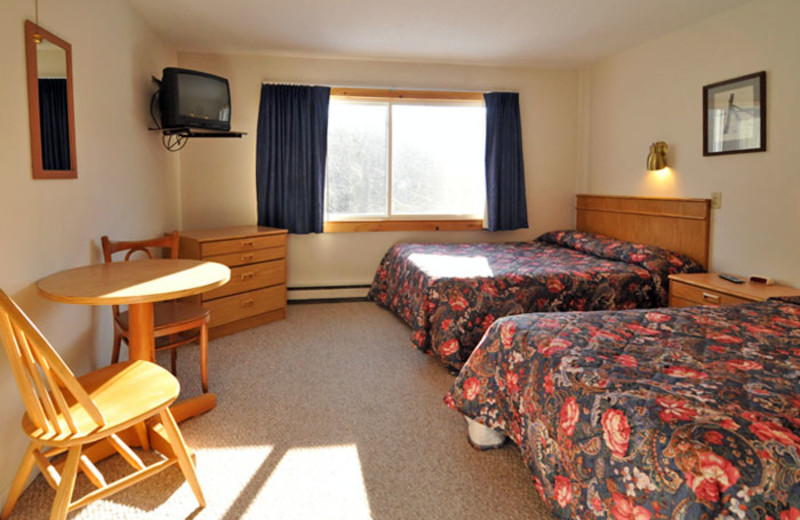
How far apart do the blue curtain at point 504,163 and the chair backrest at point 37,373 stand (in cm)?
406

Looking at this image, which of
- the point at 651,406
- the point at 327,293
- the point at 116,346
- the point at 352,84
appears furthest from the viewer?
the point at 327,293

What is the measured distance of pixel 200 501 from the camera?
190cm

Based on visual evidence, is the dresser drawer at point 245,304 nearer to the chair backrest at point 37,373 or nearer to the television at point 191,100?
the television at point 191,100

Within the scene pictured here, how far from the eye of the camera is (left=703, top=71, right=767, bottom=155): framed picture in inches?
126

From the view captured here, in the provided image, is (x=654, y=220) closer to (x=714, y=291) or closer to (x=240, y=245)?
(x=714, y=291)

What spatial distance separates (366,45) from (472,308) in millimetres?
2464

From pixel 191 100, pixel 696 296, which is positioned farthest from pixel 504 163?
pixel 191 100

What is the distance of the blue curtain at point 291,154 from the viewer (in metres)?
4.66

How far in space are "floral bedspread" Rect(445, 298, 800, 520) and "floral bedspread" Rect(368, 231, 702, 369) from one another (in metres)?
0.94

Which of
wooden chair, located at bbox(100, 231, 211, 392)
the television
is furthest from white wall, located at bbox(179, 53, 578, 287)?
wooden chair, located at bbox(100, 231, 211, 392)

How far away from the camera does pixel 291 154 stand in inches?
186

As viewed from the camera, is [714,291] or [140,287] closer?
[140,287]

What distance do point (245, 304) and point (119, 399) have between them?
7.64 ft

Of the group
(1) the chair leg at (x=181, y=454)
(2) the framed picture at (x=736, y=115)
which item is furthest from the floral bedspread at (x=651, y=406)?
(2) the framed picture at (x=736, y=115)
